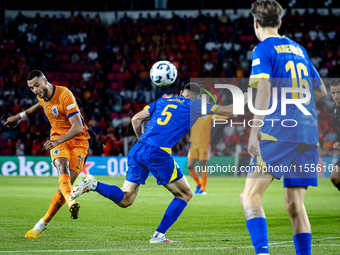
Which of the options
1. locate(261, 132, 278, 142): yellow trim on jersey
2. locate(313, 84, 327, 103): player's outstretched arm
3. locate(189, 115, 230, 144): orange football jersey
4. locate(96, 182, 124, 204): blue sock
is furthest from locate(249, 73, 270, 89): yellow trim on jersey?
locate(189, 115, 230, 144): orange football jersey

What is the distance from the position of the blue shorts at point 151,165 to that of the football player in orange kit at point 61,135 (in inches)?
33.7

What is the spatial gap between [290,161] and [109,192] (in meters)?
2.36

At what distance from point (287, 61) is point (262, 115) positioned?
52 cm

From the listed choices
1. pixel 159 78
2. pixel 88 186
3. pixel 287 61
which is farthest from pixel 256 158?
pixel 159 78

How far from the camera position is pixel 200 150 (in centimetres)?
1236

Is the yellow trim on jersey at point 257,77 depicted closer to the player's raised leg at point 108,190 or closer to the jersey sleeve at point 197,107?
the jersey sleeve at point 197,107

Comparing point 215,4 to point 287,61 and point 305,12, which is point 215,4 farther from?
point 287,61

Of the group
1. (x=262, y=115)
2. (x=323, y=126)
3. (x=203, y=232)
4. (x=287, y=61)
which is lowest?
(x=323, y=126)

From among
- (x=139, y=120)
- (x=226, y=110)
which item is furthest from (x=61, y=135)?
(x=226, y=110)

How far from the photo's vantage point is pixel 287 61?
3.65m

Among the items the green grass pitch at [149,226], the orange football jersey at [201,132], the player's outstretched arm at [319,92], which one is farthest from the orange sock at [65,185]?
the orange football jersey at [201,132]

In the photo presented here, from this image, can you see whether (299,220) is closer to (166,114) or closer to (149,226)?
(166,114)

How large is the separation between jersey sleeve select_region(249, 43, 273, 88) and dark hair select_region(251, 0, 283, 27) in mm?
214

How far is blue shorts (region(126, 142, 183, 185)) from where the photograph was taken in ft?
18.2
